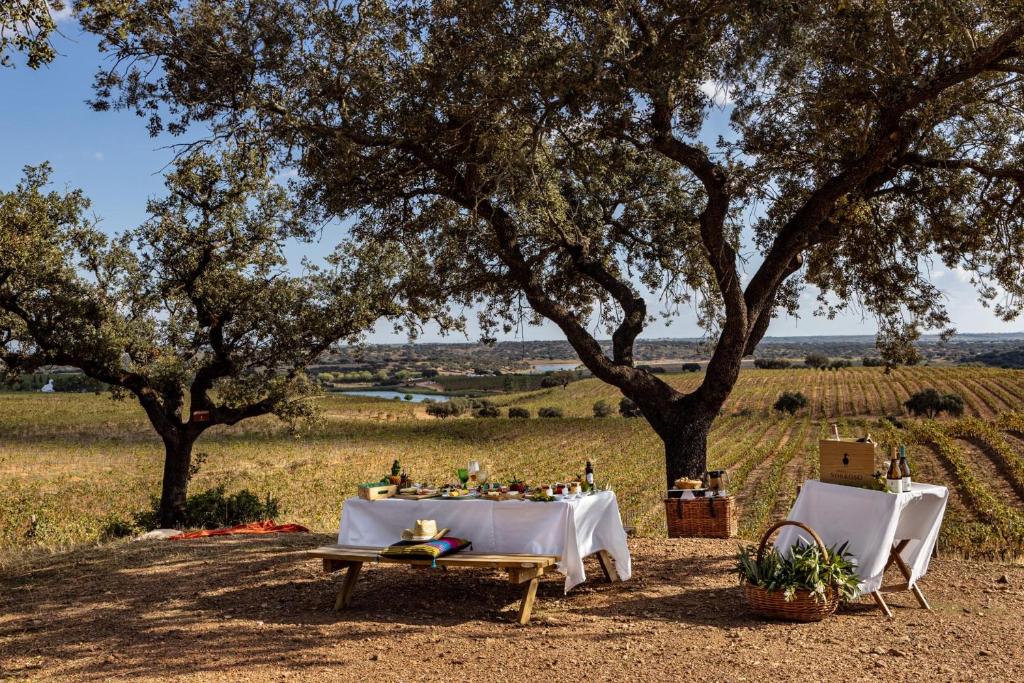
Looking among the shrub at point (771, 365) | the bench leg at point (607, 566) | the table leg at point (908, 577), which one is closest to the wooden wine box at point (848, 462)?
the table leg at point (908, 577)

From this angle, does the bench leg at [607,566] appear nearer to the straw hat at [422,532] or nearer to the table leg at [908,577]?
the straw hat at [422,532]

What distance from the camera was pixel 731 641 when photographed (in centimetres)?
595

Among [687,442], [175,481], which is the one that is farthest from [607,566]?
[175,481]

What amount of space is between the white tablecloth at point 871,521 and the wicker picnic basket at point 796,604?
1.09 ft

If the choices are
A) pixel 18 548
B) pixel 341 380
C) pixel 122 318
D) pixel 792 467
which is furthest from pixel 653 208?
pixel 341 380

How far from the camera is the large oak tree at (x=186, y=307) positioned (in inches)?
537

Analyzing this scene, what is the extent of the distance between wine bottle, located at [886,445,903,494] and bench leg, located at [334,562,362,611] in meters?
4.59

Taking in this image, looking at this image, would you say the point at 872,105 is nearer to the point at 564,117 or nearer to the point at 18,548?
the point at 564,117

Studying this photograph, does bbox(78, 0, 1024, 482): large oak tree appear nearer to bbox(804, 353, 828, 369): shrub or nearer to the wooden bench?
the wooden bench

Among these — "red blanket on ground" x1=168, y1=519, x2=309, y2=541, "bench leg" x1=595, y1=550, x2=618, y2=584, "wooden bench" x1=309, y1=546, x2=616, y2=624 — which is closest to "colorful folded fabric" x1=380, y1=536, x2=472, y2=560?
"wooden bench" x1=309, y1=546, x2=616, y2=624

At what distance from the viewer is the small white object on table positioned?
21.9ft

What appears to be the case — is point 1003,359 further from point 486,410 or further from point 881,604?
point 881,604

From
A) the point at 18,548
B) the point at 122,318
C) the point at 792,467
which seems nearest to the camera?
the point at 18,548

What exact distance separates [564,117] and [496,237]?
247 centimetres
